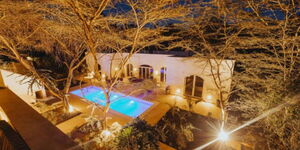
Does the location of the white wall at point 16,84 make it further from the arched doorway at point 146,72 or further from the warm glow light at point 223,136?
the warm glow light at point 223,136

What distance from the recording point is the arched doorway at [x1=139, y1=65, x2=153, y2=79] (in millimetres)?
12584

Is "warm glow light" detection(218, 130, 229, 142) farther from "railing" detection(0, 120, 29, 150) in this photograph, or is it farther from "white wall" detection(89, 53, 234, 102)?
"railing" detection(0, 120, 29, 150)

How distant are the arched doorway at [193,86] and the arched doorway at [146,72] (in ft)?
12.5

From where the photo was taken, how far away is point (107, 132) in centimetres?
482

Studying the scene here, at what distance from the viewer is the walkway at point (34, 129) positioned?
238 centimetres

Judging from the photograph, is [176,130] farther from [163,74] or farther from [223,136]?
[163,74]

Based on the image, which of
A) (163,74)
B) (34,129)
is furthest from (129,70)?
(34,129)

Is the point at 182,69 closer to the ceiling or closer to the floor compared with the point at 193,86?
closer to the ceiling

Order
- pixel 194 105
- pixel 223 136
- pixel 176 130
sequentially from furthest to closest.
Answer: pixel 194 105 → pixel 176 130 → pixel 223 136

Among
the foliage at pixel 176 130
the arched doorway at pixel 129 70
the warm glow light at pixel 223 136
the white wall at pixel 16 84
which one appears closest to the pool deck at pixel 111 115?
the foliage at pixel 176 130

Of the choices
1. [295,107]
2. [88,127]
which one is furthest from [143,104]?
[295,107]

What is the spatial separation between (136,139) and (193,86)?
292 inches

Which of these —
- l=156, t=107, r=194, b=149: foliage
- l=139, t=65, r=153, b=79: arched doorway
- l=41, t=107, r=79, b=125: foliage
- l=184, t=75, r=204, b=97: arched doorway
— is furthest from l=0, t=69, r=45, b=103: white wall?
l=184, t=75, r=204, b=97: arched doorway

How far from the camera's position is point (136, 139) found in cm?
394
